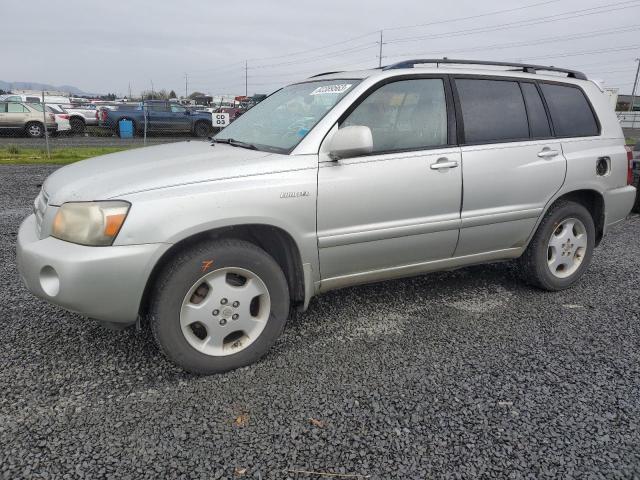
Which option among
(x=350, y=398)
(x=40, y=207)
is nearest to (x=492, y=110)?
(x=350, y=398)

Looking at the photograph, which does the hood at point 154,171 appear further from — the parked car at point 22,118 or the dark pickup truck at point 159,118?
the dark pickup truck at point 159,118

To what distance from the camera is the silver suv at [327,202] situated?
250 centimetres

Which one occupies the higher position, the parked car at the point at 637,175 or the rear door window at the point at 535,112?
the rear door window at the point at 535,112

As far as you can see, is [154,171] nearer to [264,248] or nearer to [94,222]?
[94,222]

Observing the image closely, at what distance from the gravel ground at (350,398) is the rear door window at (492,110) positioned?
4.23 ft

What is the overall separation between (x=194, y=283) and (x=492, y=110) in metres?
2.48

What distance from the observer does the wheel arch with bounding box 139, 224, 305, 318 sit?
261cm

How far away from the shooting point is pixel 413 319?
352 centimetres

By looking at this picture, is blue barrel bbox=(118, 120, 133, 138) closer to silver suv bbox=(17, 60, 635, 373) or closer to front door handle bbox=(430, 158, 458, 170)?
silver suv bbox=(17, 60, 635, 373)

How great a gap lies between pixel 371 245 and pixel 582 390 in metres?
1.40

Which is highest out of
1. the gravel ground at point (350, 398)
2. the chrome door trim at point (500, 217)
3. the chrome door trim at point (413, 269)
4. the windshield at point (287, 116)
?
the windshield at point (287, 116)

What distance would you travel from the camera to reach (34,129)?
18.8m

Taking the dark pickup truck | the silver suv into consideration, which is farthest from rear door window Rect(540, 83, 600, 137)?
the dark pickup truck

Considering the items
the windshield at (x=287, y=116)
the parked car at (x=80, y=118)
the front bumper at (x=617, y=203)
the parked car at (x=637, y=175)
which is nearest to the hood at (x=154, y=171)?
the windshield at (x=287, y=116)
